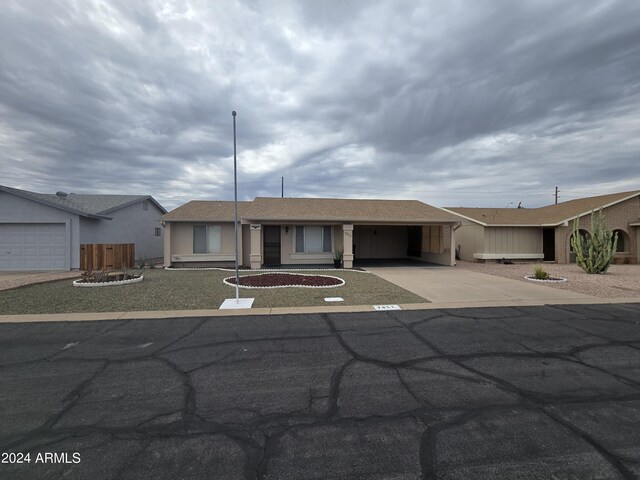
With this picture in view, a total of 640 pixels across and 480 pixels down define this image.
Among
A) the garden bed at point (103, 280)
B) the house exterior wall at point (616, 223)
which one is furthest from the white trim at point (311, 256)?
the house exterior wall at point (616, 223)

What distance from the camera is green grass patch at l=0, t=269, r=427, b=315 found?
26.1 ft

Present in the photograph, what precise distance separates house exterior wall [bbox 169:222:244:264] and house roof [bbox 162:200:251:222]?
447 mm

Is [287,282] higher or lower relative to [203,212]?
lower

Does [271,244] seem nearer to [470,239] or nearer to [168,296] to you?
[168,296]

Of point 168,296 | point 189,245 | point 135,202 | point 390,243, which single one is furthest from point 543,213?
point 135,202

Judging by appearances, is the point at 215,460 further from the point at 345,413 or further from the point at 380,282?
the point at 380,282

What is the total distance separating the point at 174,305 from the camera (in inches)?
318

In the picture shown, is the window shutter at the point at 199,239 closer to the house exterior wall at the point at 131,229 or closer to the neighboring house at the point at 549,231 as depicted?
the house exterior wall at the point at 131,229

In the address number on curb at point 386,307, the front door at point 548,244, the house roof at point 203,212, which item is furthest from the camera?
the front door at point 548,244

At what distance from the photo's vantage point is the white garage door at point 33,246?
50.5 feet

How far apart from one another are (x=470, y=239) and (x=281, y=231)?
1298 cm

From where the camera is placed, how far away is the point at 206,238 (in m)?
18.0

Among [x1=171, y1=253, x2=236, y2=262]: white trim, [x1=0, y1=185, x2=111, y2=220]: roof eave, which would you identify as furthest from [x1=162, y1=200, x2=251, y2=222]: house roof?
[x1=0, y1=185, x2=111, y2=220]: roof eave

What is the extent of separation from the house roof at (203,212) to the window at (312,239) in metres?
3.50
